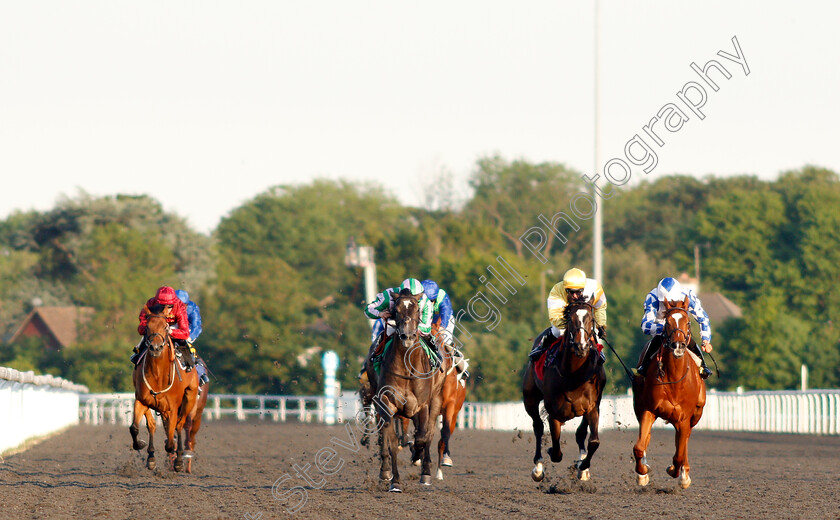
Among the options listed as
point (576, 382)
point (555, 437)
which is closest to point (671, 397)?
point (576, 382)

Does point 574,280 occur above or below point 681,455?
above

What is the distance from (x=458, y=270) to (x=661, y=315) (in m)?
50.8

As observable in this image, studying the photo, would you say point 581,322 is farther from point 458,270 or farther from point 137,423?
point 458,270

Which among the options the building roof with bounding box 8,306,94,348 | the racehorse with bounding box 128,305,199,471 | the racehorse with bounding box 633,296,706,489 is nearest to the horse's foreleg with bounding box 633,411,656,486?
the racehorse with bounding box 633,296,706,489

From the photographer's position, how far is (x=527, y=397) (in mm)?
12984

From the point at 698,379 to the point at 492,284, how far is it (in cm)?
4659

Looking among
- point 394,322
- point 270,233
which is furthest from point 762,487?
point 270,233

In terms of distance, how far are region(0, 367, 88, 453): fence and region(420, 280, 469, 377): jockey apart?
5.96 metres

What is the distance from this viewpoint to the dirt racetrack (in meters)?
10.0

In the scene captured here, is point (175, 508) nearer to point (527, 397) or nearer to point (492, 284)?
point (527, 397)

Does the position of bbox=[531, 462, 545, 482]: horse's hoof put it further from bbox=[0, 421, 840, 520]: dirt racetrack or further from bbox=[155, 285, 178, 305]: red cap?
bbox=[155, 285, 178, 305]: red cap

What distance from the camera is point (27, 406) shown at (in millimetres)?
21047

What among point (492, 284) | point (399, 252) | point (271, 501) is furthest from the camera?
point (399, 252)

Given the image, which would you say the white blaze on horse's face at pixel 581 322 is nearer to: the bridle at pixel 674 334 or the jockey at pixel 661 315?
the jockey at pixel 661 315
